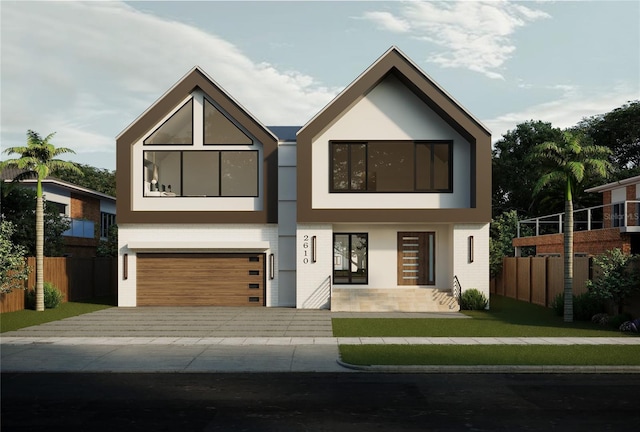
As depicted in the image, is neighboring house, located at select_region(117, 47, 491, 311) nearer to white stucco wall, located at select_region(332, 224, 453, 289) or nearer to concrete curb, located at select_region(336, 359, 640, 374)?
white stucco wall, located at select_region(332, 224, 453, 289)

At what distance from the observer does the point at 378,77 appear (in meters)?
26.0

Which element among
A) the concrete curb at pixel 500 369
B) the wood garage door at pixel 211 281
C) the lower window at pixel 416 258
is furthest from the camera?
the lower window at pixel 416 258

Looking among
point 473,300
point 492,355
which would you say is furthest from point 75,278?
point 492,355

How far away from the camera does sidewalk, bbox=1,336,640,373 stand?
43.1ft

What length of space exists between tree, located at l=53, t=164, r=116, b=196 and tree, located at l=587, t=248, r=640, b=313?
60.7 meters

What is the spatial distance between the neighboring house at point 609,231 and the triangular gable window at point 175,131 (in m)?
18.5

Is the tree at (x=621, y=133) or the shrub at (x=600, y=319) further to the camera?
the tree at (x=621, y=133)

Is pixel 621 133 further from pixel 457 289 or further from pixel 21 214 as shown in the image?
pixel 21 214

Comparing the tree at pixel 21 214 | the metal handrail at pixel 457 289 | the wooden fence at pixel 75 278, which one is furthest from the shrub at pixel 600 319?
the tree at pixel 21 214

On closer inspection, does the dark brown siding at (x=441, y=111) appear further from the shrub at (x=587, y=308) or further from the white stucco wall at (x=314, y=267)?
the shrub at (x=587, y=308)

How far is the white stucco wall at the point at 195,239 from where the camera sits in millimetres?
27453

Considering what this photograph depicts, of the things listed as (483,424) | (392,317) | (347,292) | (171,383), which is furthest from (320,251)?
(483,424)

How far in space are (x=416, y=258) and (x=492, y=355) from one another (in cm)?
1346

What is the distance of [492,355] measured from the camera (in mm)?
14516
